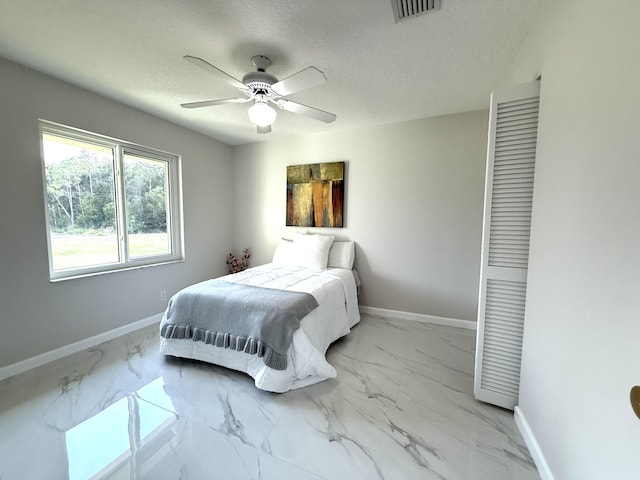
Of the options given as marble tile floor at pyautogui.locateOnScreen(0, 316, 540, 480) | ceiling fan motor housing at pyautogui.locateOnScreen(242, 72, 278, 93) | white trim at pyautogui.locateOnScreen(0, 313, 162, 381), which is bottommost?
marble tile floor at pyautogui.locateOnScreen(0, 316, 540, 480)

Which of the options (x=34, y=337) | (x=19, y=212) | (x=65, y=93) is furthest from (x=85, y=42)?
(x=34, y=337)

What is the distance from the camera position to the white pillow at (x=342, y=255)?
10.7 ft

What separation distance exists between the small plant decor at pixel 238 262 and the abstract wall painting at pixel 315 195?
3.08 feet

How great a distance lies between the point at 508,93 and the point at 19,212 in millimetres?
3624


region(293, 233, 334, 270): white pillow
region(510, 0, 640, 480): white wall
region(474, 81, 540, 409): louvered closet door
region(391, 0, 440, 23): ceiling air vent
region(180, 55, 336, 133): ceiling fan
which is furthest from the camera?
region(293, 233, 334, 270): white pillow

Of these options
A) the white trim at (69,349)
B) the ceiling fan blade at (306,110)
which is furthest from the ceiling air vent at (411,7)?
the white trim at (69,349)

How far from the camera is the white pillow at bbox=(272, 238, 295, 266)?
341cm

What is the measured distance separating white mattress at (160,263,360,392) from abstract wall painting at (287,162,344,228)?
2.98 ft

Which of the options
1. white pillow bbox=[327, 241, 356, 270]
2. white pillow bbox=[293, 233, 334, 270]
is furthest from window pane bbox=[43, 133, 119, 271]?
white pillow bbox=[327, 241, 356, 270]

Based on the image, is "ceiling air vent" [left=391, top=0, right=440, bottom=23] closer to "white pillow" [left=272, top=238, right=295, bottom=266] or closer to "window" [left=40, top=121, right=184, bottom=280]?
"white pillow" [left=272, top=238, right=295, bottom=266]

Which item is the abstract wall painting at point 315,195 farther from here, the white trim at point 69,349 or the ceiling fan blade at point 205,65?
the white trim at point 69,349

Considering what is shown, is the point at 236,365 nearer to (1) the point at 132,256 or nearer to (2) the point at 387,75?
(1) the point at 132,256

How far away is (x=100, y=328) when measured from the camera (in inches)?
99.4

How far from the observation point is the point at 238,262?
4.07 m
